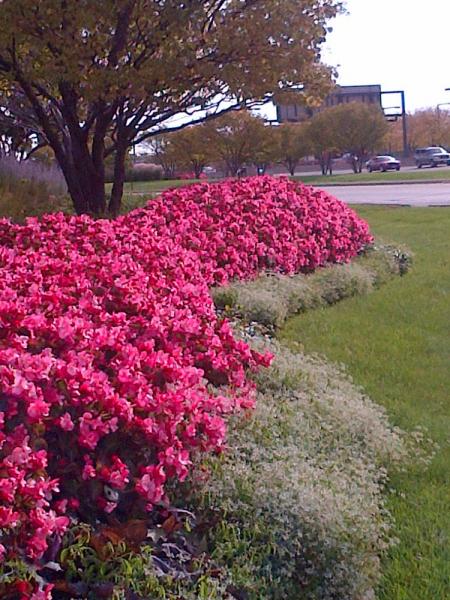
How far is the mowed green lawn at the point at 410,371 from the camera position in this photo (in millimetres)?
2961

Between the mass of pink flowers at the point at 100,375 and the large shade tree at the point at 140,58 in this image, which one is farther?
the large shade tree at the point at 140,58

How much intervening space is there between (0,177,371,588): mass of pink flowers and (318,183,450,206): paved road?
46.8ft

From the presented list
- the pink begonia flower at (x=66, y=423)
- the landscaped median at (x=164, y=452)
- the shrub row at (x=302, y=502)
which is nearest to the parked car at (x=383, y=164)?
the landscaped median at (x=164, y=452)

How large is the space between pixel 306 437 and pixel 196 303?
50.7 inches

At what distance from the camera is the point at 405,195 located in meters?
23.4

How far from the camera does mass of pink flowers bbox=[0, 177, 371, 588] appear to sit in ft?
8.36

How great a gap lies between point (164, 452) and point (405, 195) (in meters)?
21.5

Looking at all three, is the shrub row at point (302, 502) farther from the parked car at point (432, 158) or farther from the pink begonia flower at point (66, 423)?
the parked car at point (432, 158)

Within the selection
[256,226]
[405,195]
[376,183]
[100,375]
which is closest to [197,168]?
[376,183]

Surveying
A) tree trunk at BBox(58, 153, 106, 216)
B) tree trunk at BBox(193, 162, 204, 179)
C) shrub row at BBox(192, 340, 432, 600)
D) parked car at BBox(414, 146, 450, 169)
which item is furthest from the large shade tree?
parked car at BBox(414, 146, 450, 169)

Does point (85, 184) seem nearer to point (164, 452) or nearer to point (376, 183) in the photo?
point (164, 452)

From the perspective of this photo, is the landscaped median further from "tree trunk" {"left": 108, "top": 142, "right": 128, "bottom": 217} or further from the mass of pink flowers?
"tree trunk" {"left": 108, "top": 142, "right": 128, "bottom": 217}

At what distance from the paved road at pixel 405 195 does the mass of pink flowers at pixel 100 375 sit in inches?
562

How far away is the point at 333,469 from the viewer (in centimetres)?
326
